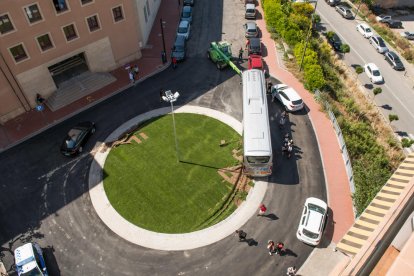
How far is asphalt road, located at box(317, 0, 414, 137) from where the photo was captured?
43.3 meters

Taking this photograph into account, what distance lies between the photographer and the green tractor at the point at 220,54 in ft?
138

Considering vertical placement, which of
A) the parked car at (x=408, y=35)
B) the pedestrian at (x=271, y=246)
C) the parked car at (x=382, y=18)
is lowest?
the parked car at (x=408, y=35)

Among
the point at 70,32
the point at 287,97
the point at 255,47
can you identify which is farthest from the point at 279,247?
the point at 70,32

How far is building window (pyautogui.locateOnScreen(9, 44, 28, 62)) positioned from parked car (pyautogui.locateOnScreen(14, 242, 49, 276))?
755 inches

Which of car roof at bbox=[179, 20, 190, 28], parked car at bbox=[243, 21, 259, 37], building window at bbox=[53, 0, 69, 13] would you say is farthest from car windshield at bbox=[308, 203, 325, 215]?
car roof at bbox=[179, 20, 190, 28]

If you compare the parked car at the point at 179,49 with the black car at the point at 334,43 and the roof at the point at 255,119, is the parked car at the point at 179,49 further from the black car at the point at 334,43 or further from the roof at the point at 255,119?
the black car at the point at 334,43

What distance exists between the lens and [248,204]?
2902 cm

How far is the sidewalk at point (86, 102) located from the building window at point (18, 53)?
20.2 ft

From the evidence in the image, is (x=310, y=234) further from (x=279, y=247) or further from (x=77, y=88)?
(x=77, y=88)

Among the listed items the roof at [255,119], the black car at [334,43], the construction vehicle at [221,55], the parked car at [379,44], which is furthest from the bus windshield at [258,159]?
the parked car at [379,44]

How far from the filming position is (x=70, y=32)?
119 ft

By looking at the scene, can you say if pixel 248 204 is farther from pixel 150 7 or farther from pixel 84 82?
pixel 150 7

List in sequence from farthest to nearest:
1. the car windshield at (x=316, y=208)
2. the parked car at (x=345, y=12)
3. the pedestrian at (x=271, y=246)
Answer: the parked car at (x=345, y=12) → the car windshield at (x=316, y=208) → the pedestrian at (x=271, y=246)

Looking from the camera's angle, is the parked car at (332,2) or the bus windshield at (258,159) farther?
the parked car at (332,2)
